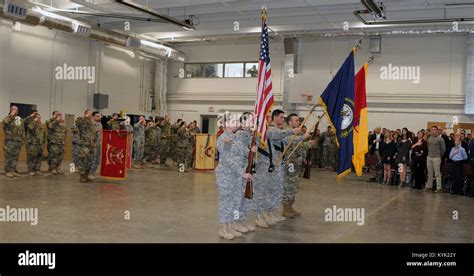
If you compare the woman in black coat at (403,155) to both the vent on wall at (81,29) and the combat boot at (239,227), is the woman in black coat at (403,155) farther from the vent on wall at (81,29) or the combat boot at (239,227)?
the vent on wall at (81,29)

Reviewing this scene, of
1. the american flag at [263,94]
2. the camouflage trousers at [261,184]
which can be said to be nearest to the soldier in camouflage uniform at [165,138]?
the camouflage trousers at [261,184]

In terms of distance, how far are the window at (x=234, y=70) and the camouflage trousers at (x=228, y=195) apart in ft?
55.2

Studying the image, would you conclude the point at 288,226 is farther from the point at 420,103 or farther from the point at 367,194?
the point at 420,103

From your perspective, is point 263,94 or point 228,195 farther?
point 263,94

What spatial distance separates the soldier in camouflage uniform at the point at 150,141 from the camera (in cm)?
1498

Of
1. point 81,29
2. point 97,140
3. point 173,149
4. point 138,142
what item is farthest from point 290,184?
point 81,29

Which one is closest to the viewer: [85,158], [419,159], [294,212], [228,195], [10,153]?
[228,195]

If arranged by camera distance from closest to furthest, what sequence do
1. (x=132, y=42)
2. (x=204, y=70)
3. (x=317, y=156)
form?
(x=132, y=42), (x=317, y=156), (x=204, y=70)

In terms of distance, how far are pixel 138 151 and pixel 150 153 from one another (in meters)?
0.63

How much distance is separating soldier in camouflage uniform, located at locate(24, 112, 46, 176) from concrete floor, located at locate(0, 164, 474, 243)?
67 centimetres

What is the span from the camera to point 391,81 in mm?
18891

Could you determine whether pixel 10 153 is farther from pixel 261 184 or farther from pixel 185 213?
pixel 261 184
